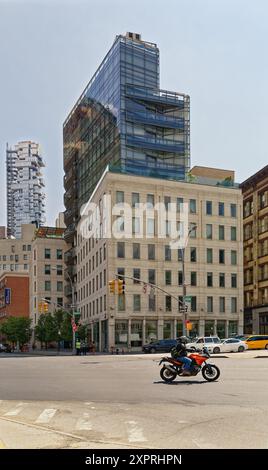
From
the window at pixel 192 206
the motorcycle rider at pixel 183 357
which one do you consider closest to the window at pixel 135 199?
the window at pixel 192 206

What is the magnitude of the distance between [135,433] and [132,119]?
8410 centimetres

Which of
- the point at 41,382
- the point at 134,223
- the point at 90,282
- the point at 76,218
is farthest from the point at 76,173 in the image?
the point at 41,382

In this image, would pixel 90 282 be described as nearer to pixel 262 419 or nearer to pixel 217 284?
pixel 217 284

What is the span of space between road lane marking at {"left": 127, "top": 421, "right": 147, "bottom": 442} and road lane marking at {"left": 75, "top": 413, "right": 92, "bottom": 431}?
2.70ft

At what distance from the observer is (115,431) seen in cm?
1066

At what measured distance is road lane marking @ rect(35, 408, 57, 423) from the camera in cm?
1228

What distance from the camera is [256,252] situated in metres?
86.2

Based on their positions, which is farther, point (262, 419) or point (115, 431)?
point (262, 419)

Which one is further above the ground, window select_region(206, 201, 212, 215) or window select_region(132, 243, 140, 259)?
window select_region(206, 201, 212, 215)

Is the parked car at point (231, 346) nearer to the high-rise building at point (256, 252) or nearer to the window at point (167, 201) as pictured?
the window at point (167, 201)

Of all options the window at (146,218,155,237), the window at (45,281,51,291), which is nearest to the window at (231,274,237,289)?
the window at (146,218,155,237)

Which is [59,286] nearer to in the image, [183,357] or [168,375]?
[168,375]

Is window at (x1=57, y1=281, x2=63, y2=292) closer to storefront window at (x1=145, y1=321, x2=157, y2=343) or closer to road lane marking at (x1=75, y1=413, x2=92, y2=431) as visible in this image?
storefront window at (x1=145, y1=321, x2=157, y2=343)

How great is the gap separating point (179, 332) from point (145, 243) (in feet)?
42.8
